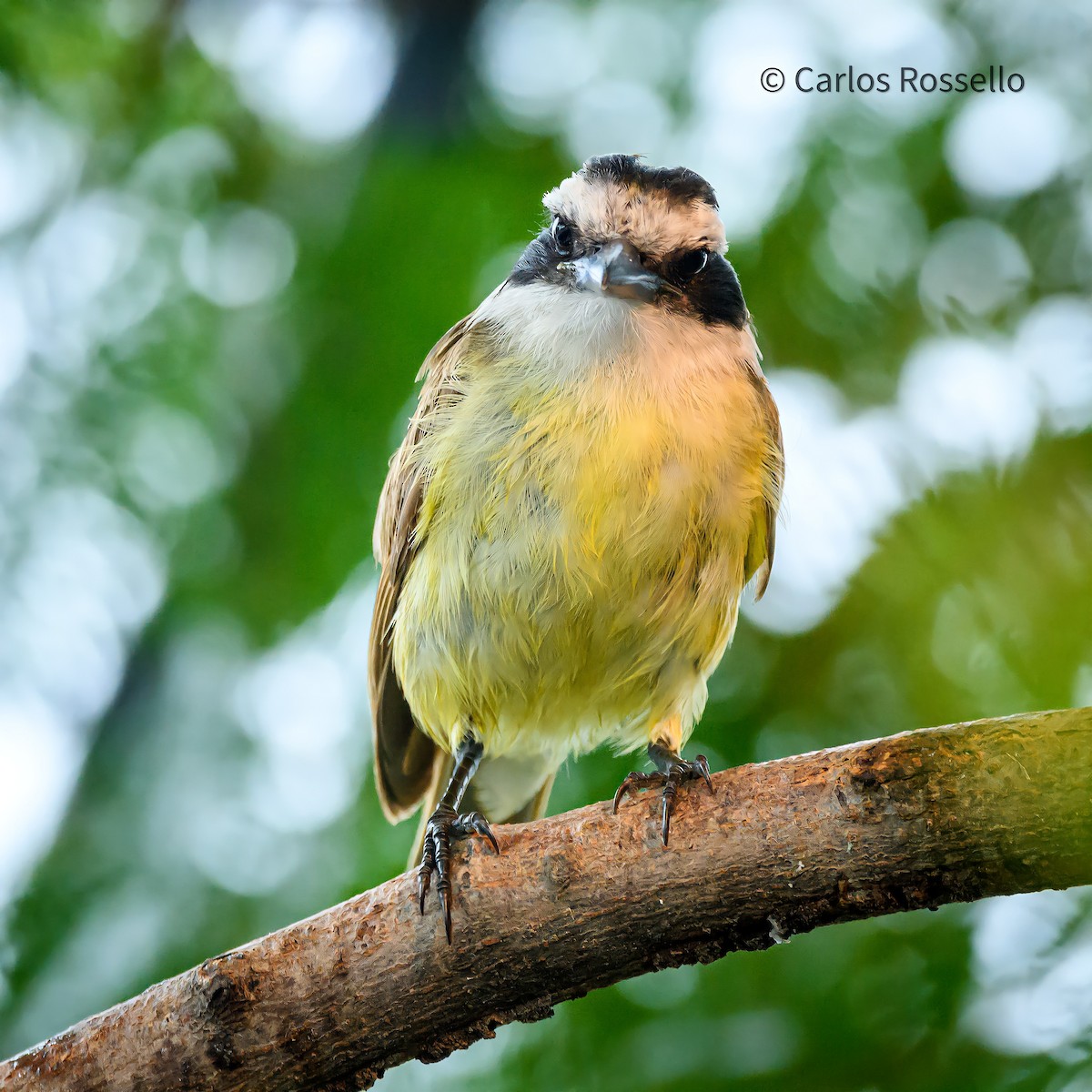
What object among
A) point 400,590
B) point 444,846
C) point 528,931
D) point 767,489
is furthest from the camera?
point 400,590

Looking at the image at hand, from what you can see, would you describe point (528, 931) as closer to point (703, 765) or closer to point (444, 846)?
point (444, 846)

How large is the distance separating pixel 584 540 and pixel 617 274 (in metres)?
0.61

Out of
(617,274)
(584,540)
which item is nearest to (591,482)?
(584,540)

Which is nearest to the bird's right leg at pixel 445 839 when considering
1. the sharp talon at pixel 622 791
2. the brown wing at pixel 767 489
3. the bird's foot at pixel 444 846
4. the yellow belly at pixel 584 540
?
the bird's foot at pixel 444 846

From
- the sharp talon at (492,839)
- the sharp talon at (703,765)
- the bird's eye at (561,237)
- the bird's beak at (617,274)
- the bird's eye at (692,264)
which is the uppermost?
the bird's eye at (561,237)

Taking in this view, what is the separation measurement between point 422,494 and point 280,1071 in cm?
132

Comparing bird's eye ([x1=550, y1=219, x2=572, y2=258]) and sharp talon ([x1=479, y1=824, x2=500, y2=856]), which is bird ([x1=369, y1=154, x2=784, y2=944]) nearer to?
bird's eye ([x1=550, y1=219, x2=572, y2=258])

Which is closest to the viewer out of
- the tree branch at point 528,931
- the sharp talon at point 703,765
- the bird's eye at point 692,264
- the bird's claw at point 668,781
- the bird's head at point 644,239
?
the tree branch at point 528,931

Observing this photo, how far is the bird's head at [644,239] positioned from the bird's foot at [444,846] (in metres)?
1.20

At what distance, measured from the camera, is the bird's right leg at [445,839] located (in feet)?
7.03

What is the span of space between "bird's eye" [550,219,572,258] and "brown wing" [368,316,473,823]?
28 cm

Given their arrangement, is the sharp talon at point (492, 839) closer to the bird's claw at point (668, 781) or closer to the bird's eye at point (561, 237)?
the bird's claw at point (668, 781)

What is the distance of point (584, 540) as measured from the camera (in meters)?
2.54

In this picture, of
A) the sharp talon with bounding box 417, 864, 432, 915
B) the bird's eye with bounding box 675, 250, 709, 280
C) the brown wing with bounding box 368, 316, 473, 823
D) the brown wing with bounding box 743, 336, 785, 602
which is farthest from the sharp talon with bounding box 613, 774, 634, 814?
the bird's eye with bounding box 675, 250, 709, 280
